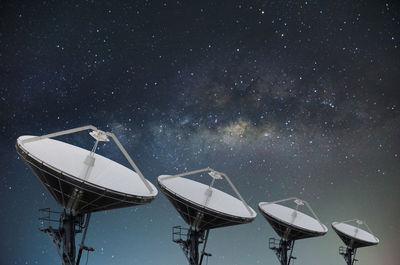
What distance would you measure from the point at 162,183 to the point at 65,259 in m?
4.99

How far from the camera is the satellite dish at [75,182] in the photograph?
9453 millimetres

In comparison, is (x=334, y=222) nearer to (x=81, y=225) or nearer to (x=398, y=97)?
(x=398, y=97)

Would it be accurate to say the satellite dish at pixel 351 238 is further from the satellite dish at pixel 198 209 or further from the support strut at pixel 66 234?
the support strut at pixel 66 234

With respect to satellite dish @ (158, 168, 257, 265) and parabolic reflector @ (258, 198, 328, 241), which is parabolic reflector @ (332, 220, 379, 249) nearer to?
parabolic reflector @ (258, 198, 328, 241)

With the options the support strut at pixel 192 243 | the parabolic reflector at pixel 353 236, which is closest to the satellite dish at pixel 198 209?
the support strut at pixel 192 243

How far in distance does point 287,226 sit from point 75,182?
482 inches

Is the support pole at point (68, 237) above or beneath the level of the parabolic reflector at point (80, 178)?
beneath

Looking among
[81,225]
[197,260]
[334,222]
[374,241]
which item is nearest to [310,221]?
[334,222]

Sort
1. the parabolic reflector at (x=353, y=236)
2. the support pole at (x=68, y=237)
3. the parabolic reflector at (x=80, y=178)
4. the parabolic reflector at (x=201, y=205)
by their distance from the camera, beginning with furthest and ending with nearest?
the parabolic reflector at (x=353, y=236) → the parabolic reflector at (x=201, y=205) → the support pole at (x=68, y=237) → the parabolic reflector at (x=80, y=178)

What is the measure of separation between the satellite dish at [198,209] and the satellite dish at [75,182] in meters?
2.06

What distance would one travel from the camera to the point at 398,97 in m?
25.5

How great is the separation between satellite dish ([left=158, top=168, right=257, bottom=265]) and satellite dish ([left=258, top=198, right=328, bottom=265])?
272cm

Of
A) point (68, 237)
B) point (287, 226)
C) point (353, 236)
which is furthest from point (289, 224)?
point (68, 237)

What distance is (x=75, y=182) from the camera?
9344mm
